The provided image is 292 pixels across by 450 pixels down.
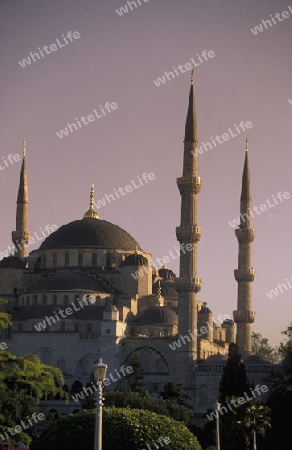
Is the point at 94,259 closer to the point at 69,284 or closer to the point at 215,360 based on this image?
the point at 69,284

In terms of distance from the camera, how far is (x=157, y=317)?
7056cm

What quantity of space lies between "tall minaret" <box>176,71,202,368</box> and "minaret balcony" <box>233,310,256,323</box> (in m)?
6.24

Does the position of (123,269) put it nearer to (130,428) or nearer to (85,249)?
(85,249)

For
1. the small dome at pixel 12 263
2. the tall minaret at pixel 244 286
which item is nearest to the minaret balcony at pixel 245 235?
the tall minaret at pixel 244 286

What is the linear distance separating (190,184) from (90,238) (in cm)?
1302

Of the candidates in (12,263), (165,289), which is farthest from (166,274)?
(12,263)

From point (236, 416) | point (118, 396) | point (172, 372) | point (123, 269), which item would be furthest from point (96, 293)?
point (236, 416)

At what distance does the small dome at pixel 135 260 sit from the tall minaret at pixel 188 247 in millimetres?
7860

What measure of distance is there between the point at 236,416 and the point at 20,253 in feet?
117

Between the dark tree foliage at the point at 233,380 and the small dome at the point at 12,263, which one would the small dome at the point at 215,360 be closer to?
the dark tree foliage at the point at 233,380

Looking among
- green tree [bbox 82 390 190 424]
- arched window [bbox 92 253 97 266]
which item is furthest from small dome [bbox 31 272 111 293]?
green tree [bbox 82 390 190 424]

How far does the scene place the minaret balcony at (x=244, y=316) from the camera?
70.9 meters

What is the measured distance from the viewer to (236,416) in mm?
47250

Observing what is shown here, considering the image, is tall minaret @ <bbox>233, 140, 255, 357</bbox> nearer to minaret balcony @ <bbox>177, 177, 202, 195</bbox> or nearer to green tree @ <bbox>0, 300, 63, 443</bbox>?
minaret balcony @ <bbox>177, 177, 202, 195</bbox>
